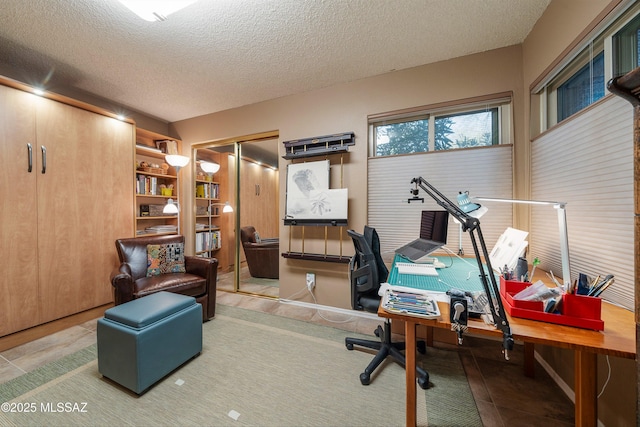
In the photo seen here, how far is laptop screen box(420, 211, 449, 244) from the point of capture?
6.15 ft

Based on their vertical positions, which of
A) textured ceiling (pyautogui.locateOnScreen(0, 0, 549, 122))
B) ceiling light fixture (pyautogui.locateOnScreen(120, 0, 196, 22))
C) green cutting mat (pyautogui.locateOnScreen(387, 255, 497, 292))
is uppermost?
textured ceiling (pyautogui.locateOnScreen(0, 0, 549, 122))

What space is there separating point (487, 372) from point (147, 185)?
4.31 m

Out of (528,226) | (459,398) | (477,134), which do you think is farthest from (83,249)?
(528,226)

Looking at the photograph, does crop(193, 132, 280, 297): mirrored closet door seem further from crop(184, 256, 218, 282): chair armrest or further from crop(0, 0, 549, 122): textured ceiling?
crop(0, 0, 549, 122): textured ceiling

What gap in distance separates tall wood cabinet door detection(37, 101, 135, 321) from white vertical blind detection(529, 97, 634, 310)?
14.1ft

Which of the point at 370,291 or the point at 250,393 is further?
the point at 370,291

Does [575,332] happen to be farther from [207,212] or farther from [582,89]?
[207,212]

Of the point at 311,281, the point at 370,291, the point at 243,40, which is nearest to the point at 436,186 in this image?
the point at 370,291

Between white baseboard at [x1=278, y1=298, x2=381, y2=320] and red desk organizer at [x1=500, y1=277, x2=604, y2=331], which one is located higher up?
red desk organizer at [x1=500, y1=277, x2=604, y2=331]

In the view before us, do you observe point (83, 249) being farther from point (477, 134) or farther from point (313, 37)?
point (477, 134)

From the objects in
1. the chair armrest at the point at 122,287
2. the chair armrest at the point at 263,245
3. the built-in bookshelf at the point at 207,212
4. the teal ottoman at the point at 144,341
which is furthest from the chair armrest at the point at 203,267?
the chair armrest at the point at 263,245

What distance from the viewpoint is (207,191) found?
13.1 ft

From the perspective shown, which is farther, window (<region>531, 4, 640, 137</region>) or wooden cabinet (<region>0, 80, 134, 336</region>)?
wooden cabinet (<region>0, 80, 134, 336</region>)

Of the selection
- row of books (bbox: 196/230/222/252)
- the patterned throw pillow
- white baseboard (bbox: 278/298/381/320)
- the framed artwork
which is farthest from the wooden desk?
row of books (bbox: 196/230/222/252)
